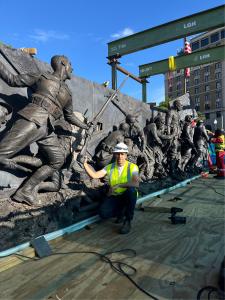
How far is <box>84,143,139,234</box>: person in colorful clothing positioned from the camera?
4230 mm

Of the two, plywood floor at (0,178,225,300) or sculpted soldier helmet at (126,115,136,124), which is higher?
sculpted soldier helmet at (126,115,136,124)

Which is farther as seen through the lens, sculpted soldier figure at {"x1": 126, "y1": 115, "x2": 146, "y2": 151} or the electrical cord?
sculpted soldier figure at {"x1": 126, "y1": 115, "x2": 146, "y2": 151}

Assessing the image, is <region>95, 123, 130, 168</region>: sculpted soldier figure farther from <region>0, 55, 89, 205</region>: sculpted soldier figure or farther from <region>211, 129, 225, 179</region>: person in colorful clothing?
<region>211, 129, 225, 179</region>: person in colorful clothing

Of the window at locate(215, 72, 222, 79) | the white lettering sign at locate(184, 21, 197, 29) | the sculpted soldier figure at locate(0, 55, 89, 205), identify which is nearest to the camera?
the sculpted soldier figure at locate(0, 55, 89, 205)

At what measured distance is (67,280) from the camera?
271 cm

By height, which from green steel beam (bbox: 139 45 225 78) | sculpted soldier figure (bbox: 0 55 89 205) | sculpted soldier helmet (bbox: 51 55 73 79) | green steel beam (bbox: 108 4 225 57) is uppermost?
green steel beam (bbox: 108 4 225 57)

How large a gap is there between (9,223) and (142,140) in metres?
4.52

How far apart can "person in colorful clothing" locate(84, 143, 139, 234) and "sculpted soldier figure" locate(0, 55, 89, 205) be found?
68cm

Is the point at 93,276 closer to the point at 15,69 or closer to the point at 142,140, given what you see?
the point at 15,69

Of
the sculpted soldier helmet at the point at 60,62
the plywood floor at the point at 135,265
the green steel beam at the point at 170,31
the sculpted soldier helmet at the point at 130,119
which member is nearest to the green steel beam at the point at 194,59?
the green steel beam at the point at 170,31

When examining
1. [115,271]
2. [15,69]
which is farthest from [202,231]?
[15,69]

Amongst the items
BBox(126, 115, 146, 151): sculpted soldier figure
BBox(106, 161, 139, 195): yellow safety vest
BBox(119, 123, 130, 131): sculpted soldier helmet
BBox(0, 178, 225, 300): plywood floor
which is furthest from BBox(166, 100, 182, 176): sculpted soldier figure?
BBox(106, 161, 139, 195): yellow safety vest

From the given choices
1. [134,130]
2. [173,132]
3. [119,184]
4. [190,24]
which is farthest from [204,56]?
[119,184]

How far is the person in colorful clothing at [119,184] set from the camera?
4.23 metres
